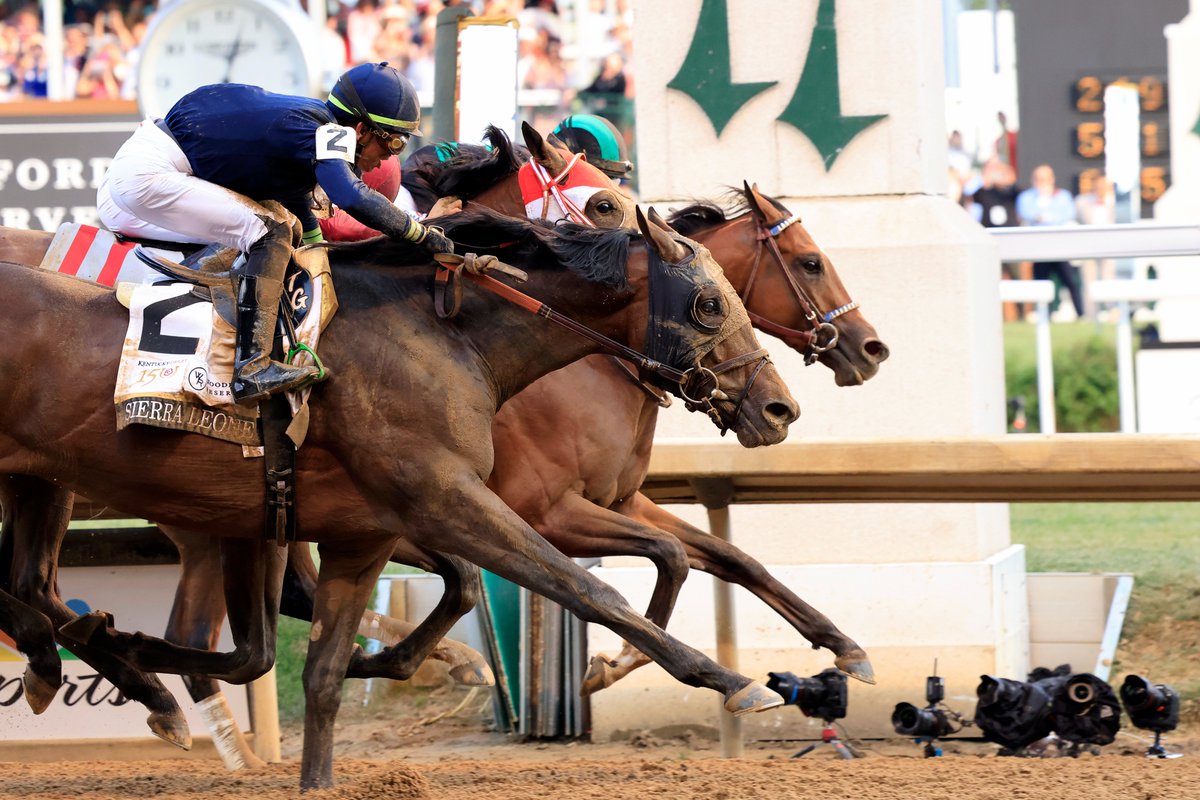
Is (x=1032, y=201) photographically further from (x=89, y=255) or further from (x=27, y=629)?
(x=27, y=629)

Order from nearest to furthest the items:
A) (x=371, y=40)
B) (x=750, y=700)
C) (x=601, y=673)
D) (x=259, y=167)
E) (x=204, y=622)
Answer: (x=750, y=700), (x=259, y=167), (x=204, y=622), (x=601, y=673), (x=371, y=40)

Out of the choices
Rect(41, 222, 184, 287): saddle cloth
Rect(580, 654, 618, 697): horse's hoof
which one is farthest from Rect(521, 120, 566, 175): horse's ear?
Rect(580, 654, 618, 697): horse's hoof

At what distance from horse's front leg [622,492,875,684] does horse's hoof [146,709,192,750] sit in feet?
5.35

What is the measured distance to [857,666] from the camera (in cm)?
547

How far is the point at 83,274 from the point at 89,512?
1.25 meters

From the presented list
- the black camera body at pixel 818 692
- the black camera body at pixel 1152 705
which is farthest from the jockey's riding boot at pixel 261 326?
the black camera body at pixel 1152 705

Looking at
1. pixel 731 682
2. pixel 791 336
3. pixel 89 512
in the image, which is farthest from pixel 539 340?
pixel 89 512

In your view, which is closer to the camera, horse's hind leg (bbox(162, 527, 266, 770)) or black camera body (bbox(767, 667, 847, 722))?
horse's hind leg (bbox(162, 527, 266, 770))

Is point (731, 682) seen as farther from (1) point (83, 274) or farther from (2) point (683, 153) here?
(2) point (683, 153)

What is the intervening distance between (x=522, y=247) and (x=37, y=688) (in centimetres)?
197

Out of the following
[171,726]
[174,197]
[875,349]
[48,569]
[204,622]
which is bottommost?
[171,726]

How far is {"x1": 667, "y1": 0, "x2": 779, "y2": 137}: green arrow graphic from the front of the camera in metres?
7.39

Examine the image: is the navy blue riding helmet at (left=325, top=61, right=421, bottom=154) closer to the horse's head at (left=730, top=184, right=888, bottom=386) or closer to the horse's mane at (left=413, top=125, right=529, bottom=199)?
the horse's mane at (left=413, top=125, right=529, bottom=199)

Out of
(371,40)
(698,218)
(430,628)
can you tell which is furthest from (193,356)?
(371,40)
